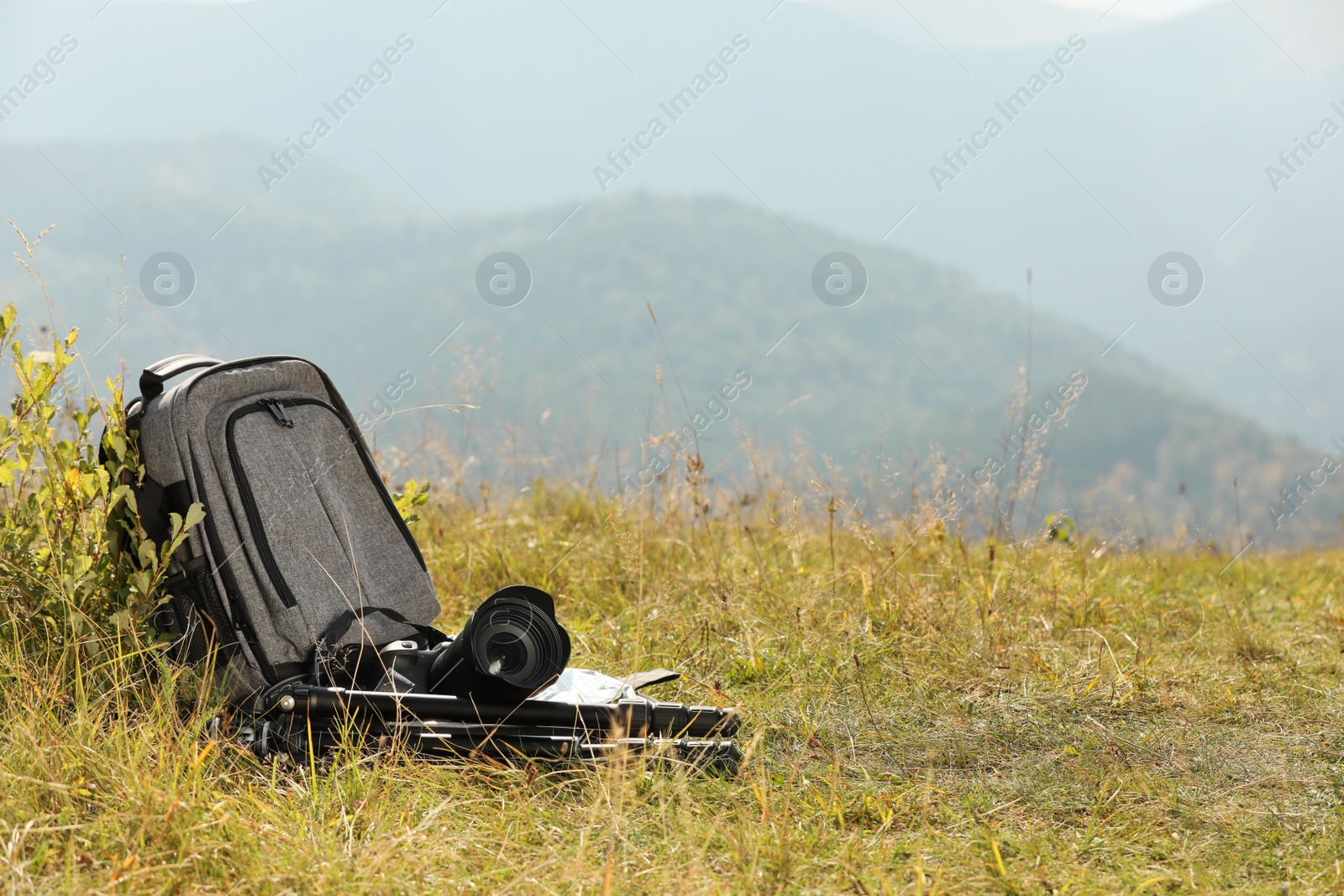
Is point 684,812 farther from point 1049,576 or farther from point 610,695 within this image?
point 1049,576

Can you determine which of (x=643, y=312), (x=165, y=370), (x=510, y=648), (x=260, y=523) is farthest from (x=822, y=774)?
(x=643, y=312)

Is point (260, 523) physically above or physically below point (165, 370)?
below

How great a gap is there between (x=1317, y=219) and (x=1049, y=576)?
23208 centimetres

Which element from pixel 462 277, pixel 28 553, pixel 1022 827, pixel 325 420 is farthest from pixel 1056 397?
pixel 462 277

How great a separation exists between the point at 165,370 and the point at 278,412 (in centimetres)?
29

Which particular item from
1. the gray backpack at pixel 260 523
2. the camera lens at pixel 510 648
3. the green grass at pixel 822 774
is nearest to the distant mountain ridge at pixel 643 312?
the green grass at pixel 822 774

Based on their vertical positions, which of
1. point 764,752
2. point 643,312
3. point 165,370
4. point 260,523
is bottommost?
point 260,523

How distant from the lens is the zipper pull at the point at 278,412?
2203 mm

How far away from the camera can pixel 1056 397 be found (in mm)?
3346

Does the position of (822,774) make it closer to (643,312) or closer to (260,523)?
(260,523)

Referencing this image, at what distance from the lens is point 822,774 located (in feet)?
6.64

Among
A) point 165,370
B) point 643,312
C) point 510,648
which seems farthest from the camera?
point 643,312

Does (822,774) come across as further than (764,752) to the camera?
No

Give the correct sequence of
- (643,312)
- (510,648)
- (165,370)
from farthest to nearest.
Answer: (643,312) → (165,370) → (510,648)
